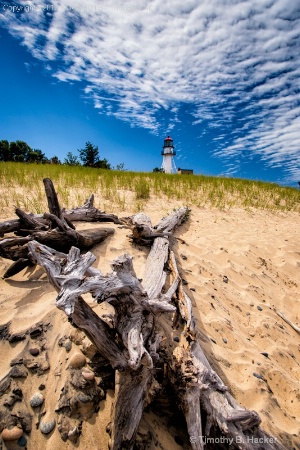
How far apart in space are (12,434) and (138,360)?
91 centimetres

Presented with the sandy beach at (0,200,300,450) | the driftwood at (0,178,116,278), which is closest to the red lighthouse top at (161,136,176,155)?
the sandy beach at (0,200,300,450)

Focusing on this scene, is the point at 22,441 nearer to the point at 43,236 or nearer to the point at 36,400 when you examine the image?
the point at 36,400

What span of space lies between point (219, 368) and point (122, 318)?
3.68 ft

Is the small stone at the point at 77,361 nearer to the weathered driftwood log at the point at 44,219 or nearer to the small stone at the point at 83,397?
the small stone at the point at 83,397

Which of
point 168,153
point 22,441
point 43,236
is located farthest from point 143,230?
point 168,153

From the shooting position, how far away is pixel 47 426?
1.56 metres

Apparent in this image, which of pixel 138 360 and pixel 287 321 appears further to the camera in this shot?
pixel 287 321

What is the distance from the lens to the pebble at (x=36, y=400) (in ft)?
5.38

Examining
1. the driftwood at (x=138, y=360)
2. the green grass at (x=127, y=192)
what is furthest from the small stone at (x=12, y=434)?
the green grass at (x=127, y=192)

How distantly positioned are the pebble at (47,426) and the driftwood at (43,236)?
1791 millimetres

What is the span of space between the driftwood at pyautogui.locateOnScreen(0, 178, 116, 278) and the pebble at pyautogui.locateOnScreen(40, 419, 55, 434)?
70.5 inches

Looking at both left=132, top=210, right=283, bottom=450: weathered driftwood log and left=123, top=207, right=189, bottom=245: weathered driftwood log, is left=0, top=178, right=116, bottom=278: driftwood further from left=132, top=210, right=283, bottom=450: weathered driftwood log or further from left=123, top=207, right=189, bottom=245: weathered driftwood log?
left=132, top=210, right=283, bottom=450: weathered driftwood log

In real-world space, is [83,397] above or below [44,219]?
below

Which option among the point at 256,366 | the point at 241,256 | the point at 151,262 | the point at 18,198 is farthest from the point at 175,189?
the point at 256,366
